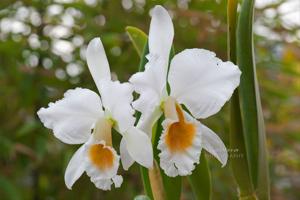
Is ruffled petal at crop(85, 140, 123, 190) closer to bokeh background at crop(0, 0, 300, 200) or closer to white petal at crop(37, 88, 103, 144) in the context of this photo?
white petal at crop(37, 88, 103, 144)

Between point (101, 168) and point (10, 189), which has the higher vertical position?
point (101, 168)

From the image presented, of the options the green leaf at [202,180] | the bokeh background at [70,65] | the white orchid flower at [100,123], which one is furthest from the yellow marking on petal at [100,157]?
the bokeh background at [70,65]

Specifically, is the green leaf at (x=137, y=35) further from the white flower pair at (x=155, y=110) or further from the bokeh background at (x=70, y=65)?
the bokeh background at (x=70, y=65)

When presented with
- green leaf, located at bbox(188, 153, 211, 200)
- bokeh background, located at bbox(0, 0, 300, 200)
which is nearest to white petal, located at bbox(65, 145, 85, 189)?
green leaf, located at bbox(188, 153, 211, 200)

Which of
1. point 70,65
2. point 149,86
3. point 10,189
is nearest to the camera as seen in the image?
point 149,86

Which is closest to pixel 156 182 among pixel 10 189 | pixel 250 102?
pixel 250 102

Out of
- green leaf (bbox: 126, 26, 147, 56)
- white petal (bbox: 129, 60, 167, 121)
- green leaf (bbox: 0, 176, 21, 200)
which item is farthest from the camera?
green leaf (bbox: 0, 176, 21, 200)

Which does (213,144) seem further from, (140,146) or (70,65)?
(70,65)
